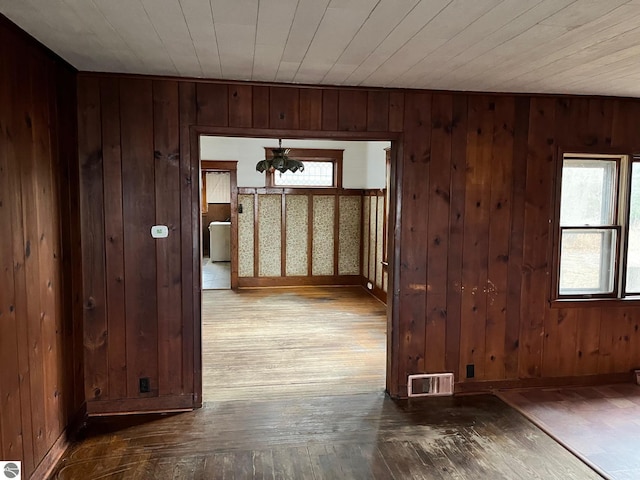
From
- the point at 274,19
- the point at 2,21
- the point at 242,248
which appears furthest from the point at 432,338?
the point at 242,248

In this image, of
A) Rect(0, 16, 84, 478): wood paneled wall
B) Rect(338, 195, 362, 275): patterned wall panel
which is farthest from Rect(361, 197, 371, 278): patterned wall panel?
Rect(0, 16, 84, 478): wood paneled wall

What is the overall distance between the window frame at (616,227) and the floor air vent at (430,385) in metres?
1.07

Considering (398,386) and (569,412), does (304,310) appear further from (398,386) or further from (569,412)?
(569,412)

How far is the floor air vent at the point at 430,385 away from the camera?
3689mm

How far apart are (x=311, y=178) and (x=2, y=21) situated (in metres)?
6.12

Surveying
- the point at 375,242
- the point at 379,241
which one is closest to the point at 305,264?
the point at 375,242

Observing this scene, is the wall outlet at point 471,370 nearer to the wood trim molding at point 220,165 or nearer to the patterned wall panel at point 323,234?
the patterned wall panel at point 323,234

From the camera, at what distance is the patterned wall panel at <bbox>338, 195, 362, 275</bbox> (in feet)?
26.6

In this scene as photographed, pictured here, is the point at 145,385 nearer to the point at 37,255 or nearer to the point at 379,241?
the point at 37,255

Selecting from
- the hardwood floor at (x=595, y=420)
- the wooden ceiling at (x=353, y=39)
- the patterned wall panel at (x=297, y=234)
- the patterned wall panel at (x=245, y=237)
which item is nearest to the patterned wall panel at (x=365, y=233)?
the patterned wall panel at (x=297, y=234)

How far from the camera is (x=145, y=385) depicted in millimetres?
3381

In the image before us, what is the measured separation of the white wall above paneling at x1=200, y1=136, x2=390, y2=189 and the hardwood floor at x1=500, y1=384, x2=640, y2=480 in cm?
443

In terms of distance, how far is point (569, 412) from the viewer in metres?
3.45

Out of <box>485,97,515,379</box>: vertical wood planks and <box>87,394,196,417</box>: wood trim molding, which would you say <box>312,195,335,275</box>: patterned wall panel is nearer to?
<box>485,97,515,379</box>: vertical wood planks
